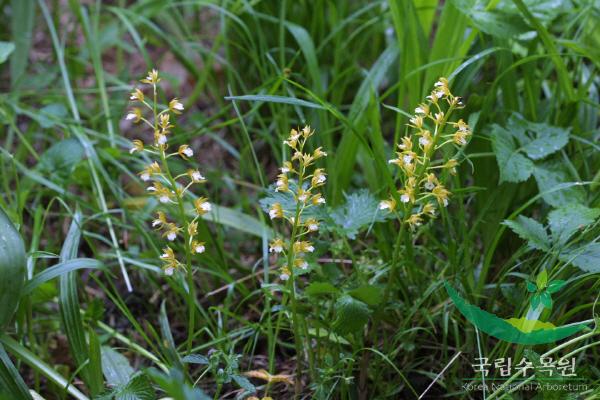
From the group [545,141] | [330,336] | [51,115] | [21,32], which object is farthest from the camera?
[21,32]

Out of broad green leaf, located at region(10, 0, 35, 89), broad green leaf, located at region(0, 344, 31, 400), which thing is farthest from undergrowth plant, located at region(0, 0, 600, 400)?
broad green leaf, located at region(10, 0, 35, 89)

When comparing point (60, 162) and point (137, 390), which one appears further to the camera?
point (60, 162)

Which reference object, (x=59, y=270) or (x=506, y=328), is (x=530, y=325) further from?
(x=59, y=270)

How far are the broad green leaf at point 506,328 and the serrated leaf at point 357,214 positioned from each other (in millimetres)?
189

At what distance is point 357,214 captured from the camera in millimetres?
1322

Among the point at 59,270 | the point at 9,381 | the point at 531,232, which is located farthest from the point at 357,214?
the point at 9,381

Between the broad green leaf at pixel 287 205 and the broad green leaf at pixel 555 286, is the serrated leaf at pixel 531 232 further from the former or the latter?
the broad green leaf at pixel 287 205

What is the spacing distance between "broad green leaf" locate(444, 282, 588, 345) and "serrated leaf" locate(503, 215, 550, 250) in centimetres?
15

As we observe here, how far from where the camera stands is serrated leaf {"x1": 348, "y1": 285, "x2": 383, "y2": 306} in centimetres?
119

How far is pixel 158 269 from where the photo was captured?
149 centimetres

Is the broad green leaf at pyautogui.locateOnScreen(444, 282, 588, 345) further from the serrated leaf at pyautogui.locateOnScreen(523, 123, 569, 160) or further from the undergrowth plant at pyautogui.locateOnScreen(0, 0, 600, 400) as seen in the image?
the serrated leaf at pyautogui.locateOnScreen(523, 123, 569, 160)

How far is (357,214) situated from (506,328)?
1.11 feet

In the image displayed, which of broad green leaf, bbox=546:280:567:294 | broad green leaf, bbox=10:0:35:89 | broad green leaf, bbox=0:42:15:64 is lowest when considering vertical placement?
broad green leaf, bbox=546:280:567:294

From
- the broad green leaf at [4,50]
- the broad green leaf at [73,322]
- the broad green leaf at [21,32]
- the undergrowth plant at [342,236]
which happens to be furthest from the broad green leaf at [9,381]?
the broad green leaf at [21,32]
